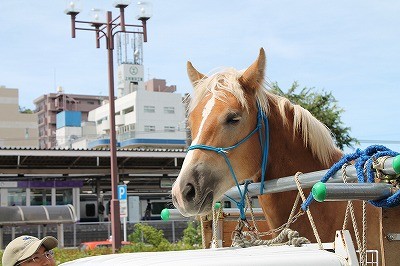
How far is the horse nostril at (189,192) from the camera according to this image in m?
3.74

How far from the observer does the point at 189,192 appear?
3.77 meters

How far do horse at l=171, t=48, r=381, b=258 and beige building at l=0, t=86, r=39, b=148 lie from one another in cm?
10000

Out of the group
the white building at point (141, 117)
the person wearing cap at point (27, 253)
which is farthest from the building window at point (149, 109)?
the person wearing cap at point (27, 253)

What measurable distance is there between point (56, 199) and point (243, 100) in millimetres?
31303

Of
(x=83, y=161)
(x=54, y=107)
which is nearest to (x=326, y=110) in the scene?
(x=83, y=161)

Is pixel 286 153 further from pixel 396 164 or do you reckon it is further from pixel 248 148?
pixel 396 164

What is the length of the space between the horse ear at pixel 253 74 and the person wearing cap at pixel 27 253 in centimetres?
151

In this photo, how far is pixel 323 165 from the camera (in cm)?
A: 444

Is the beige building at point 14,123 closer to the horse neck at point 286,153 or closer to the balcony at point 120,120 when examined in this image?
the balcony at point 120,120

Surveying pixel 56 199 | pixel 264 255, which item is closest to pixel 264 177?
pixel 264 255

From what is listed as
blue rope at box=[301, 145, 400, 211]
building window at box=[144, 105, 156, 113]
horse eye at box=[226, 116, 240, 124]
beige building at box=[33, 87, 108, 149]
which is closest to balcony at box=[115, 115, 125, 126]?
building window at box=[144, 105, 156, 113]

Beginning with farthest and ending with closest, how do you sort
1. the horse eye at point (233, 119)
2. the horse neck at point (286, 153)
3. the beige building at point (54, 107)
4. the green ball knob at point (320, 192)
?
the beige building at point (54, 107)
the horse neck at point (286, 153)
the horse eye at point (233, 119)
the green ball knob at point (320, 192)

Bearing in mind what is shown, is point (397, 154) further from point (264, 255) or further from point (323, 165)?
point (323, 165)

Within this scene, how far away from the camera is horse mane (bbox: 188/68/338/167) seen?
13.7 ft
